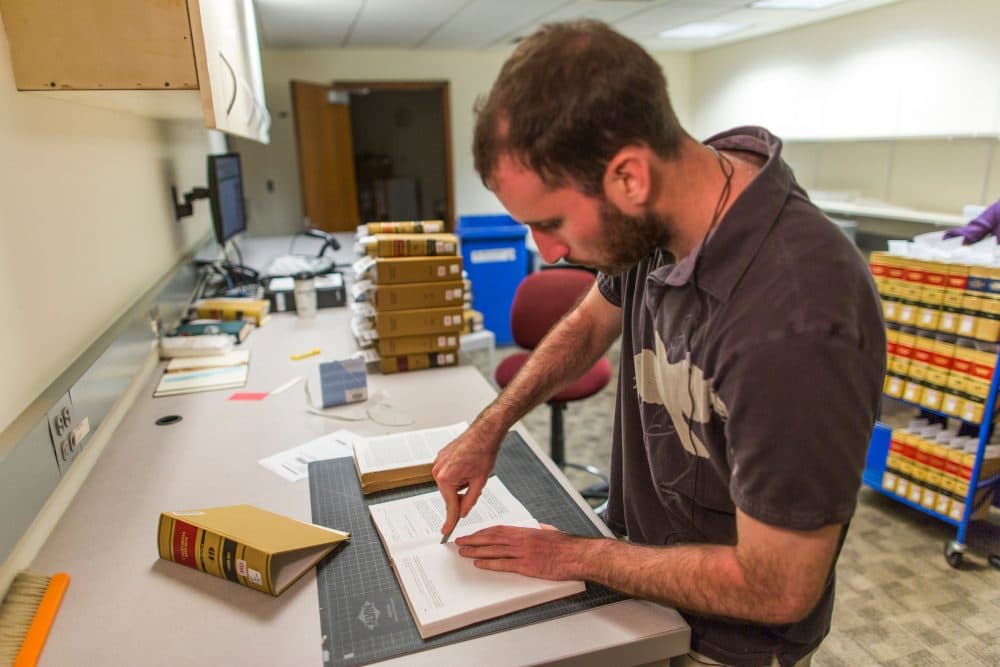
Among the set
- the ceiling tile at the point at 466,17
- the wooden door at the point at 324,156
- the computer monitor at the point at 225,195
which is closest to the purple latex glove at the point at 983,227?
the ceiling tile at the point at 466,17

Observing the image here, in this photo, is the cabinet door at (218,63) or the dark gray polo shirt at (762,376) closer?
the dark gray polo shirt at (762,376)

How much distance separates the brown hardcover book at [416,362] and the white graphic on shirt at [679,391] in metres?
0.96

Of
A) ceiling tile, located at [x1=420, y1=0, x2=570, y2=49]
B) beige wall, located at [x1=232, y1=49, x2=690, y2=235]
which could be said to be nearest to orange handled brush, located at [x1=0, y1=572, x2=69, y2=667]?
ceiling tile, located at [x1=420, y1=0, x2=570, y2=49]

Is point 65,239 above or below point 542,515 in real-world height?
above

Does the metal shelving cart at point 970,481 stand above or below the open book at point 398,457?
below

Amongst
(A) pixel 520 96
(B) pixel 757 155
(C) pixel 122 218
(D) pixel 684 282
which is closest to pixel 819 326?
(D) pixel 684 282

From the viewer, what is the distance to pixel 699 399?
31.7 inches

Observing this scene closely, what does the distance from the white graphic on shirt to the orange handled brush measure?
910mm

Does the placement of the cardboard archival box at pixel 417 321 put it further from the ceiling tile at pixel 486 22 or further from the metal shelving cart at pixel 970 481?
the ceiling tile at pixel 486 22

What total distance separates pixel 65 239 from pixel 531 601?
126cm

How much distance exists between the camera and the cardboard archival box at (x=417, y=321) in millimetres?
1803

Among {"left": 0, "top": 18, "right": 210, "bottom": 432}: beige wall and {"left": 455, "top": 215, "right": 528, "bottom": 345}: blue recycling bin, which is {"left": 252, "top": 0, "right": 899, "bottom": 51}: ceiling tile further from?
{"left": 0, "top": 18, "right": 210, "bottom": 432}: beige wall

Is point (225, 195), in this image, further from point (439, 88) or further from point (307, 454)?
point (439, 88)

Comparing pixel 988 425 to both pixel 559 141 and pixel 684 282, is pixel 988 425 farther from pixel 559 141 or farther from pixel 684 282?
pixel 559 141
